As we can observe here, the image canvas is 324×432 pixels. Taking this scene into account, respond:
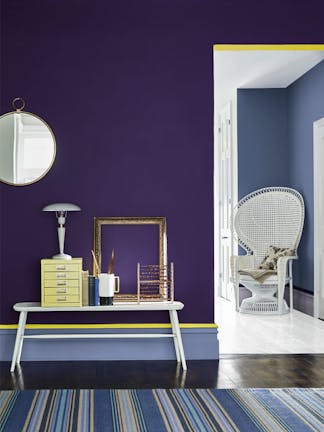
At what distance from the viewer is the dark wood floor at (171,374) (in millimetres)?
4504

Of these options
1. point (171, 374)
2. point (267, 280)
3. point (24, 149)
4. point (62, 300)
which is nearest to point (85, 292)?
point (62, 300)

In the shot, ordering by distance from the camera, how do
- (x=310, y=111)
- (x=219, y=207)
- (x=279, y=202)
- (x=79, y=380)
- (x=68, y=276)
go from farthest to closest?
Answer: (x=219, y=207) → (x=279, y=202) → (x=310, y=111) → (x=68, y=276) → (x=79, y=380)

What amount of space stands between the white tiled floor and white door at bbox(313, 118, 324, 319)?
0.25 metres

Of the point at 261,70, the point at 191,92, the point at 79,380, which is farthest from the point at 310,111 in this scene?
the point at 79,380

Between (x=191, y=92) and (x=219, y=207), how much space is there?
4.93 meters

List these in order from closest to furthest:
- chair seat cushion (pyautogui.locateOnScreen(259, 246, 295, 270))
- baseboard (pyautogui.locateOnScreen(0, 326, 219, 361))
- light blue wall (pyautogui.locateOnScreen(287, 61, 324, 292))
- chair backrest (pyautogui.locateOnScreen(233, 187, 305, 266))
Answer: baseboard (pyautogui.locateOnScreen(0, 326, 219, 361)) → light blue wall (pyautogui.locateOnScreen(287, 61, 324, 292)) → chair seat cushion (pyautogui.locateOnScreen(259, 246, 295, 270)) → chair backrest (pyautogui.locateOnScreen(233, 187, 305, 266))

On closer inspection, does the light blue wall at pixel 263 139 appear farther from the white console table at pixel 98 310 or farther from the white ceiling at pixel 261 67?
the white console table at pixel 98 310

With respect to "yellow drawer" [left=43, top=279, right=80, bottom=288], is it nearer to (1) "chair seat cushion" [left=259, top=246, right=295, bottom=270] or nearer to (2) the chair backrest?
(1) "chair seat cushion" [left=259, top=246, right=295, bottom=270]

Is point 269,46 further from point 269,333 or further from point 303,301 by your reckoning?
point 303,301

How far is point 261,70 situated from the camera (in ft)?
27.3

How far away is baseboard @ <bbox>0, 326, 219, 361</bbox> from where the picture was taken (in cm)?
526

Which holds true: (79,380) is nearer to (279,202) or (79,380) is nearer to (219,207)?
(279,202)

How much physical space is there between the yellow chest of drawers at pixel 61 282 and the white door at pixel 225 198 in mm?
4614

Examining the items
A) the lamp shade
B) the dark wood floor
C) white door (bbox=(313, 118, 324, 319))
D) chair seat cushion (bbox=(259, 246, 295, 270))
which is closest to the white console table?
the dark wood floor
